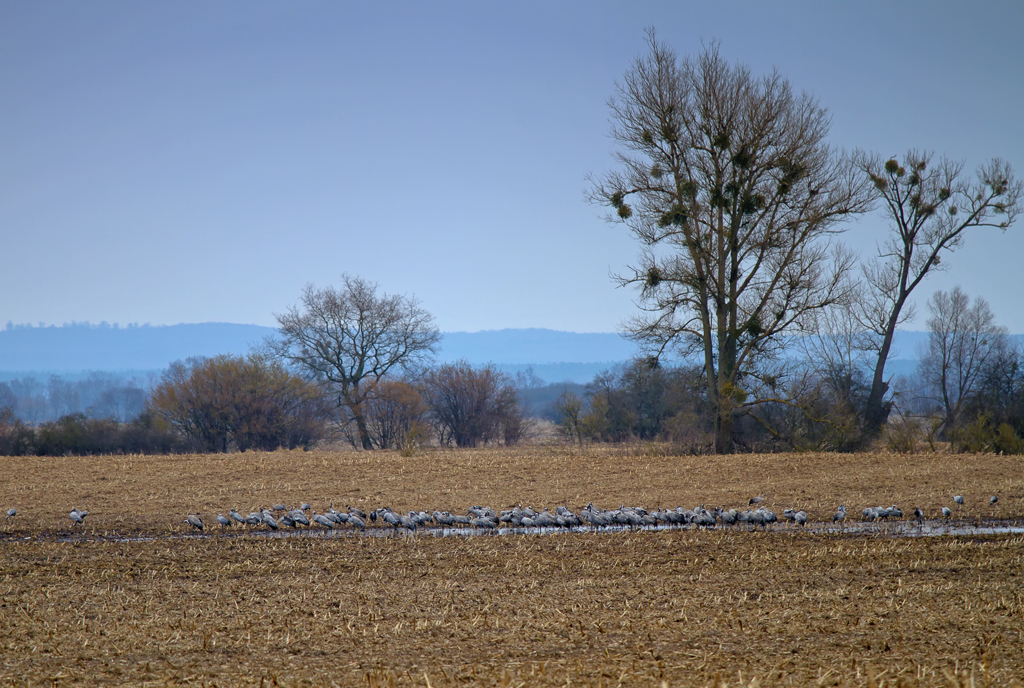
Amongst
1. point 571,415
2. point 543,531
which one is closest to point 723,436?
point 571,415

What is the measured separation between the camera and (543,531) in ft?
39.3

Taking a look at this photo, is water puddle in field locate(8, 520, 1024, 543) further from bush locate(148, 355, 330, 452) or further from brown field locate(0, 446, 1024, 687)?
bush locate(148, 355, 330, 452)

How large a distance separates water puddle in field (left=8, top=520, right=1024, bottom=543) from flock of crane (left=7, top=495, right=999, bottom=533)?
0.09 metres

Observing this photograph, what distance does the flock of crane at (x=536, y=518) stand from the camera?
12.2 meters

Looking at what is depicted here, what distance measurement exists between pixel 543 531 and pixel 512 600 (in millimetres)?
4543

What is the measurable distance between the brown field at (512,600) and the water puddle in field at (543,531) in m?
0.22

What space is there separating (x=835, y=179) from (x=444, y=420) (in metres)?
22.1

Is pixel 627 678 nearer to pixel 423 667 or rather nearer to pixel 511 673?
pixel 511 673

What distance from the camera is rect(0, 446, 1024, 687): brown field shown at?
527 centimetres

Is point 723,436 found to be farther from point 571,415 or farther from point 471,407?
point 471,407

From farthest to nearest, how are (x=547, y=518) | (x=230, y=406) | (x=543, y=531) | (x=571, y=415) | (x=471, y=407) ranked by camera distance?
(x=471, y=407) < (x=230, y=406) < (x=571, y=415) < (x=547, y=518) < (x=543, y=531)

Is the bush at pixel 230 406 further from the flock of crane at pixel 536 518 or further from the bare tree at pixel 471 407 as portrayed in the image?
the flock of crane at pixel 536 518

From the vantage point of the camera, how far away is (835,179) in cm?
2238

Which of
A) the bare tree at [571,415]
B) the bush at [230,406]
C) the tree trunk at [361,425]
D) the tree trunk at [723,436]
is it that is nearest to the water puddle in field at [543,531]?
the tree trunk at [723,436]
